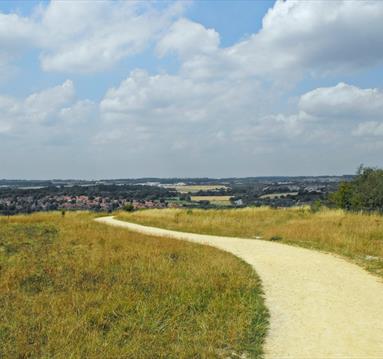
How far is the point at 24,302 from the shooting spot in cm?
945

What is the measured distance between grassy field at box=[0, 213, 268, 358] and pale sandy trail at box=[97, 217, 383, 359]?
414 mm

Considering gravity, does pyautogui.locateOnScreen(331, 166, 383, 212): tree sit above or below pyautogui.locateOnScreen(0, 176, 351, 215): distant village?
above

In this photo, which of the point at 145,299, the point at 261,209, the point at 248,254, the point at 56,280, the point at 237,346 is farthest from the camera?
the point at 261,209

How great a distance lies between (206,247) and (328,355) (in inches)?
413

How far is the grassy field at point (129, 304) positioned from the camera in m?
7.01

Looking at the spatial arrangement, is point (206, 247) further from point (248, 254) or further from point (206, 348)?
point (206, 348)

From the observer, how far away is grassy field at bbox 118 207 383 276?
1642 cm

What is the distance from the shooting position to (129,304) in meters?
9.10

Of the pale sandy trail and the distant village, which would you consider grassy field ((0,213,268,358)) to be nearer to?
the pale sandy trail

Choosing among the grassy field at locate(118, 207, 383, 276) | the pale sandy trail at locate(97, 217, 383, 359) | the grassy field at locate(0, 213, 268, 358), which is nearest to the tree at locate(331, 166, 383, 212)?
the grassy field at locate(118, 207, 383, 276)

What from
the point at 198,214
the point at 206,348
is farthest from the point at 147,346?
the point at 198,214

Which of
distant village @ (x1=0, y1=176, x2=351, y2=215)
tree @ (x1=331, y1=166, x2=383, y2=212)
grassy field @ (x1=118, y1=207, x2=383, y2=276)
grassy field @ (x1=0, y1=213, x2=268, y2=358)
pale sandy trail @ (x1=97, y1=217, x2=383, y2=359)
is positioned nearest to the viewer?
pale sandy trail @ (x1=97, y1=217, x2=383, y2=359)

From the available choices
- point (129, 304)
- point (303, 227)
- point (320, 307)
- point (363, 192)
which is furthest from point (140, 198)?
point (320, 307)

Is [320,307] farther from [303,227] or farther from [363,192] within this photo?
A: [363,192]
